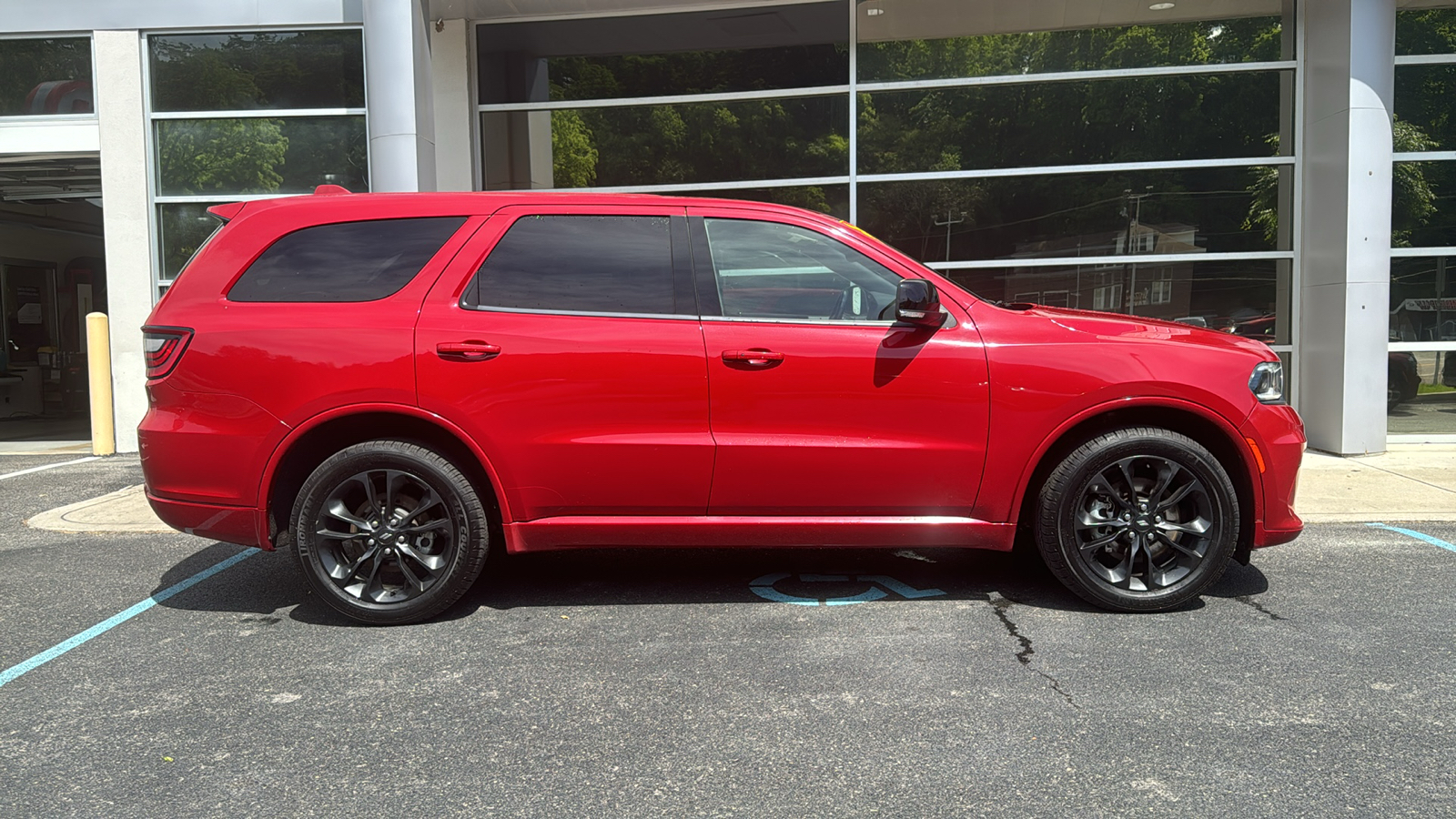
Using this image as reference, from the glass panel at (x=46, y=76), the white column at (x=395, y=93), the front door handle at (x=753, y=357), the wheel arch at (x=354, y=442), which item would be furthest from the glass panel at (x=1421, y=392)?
the glass panel at (x=46, y=76)

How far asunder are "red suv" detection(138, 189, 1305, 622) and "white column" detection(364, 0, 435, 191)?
5147 mm

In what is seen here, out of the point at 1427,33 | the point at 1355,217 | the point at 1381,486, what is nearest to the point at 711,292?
the point at 1381,486

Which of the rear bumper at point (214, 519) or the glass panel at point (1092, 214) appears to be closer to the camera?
the rear bumper at point (214, 519)

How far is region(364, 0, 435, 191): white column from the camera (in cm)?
939

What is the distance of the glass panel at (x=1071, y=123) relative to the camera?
1023 centimetres

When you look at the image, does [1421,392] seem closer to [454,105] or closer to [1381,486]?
[1381,486]

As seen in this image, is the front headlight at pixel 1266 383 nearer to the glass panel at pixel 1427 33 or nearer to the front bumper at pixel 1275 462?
the front bumper at pixel 1275 462

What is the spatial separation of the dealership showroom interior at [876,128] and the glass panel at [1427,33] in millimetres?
25

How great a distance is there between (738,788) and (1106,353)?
8.28ft

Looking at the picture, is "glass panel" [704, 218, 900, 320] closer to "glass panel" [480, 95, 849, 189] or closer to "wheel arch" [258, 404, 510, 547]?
"wheel arch" [258, 404, 510, 547]

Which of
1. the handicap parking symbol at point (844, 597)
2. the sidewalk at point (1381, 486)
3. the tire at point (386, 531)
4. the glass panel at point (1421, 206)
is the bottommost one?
the handicap parking symbol at point (844, 597)

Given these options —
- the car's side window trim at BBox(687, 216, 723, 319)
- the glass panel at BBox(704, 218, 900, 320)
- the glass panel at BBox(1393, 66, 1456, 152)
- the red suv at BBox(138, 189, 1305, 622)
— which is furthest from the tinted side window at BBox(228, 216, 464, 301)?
the glass panel at BBox(1393, 66, 1456, 152)

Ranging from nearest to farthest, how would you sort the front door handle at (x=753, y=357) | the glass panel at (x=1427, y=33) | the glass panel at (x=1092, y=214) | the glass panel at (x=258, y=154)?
the front door handle at (x=753, y=357)
the glass panel at (x=1427, y=33)
the glass panel at (x=1092, y=214)
the glass panel at (x=258, y=154)

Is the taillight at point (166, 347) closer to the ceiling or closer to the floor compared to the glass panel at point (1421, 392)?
closer to the ceiling
